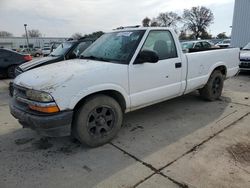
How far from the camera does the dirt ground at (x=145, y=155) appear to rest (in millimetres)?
2779

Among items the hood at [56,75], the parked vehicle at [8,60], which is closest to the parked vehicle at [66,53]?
the hood at [56,75]

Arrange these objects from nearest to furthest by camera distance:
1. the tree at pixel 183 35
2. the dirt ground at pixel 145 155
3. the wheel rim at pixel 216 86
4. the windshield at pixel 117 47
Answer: the dirt ground at pixel 145 155, the windshield at pixel 117 47, the wheel rim at pixel 216 86, the tree at pixel 183 35

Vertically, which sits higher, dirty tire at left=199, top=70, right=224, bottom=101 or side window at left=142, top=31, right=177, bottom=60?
side window at left=142, top=31, right=177, bottom=60

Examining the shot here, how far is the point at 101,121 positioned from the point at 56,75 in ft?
3.26

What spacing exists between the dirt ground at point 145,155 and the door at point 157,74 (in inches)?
24.6

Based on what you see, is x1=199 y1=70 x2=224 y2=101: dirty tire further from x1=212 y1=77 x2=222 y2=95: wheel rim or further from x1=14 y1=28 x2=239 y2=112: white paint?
x1=14 y1=28 x2=239 y2=112: white paint

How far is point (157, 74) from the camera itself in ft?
13.5

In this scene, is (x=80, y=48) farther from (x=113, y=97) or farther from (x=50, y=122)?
(x=50, y=122)

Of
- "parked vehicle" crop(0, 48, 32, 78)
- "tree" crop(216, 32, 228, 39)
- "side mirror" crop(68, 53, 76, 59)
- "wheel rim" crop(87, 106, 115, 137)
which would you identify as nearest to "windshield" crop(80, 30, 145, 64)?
"wheel rim" crop(87, 106, 115, 137)

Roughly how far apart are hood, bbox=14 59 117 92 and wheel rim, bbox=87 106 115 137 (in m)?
0.61

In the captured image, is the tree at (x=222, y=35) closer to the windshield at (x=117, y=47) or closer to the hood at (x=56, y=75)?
the windshield at (x=117, y=47)

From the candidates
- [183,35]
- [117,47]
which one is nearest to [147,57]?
[117,47]

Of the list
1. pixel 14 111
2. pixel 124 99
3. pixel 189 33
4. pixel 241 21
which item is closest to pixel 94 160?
pixel 124 99

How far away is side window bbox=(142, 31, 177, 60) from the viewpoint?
4172 millimetres
